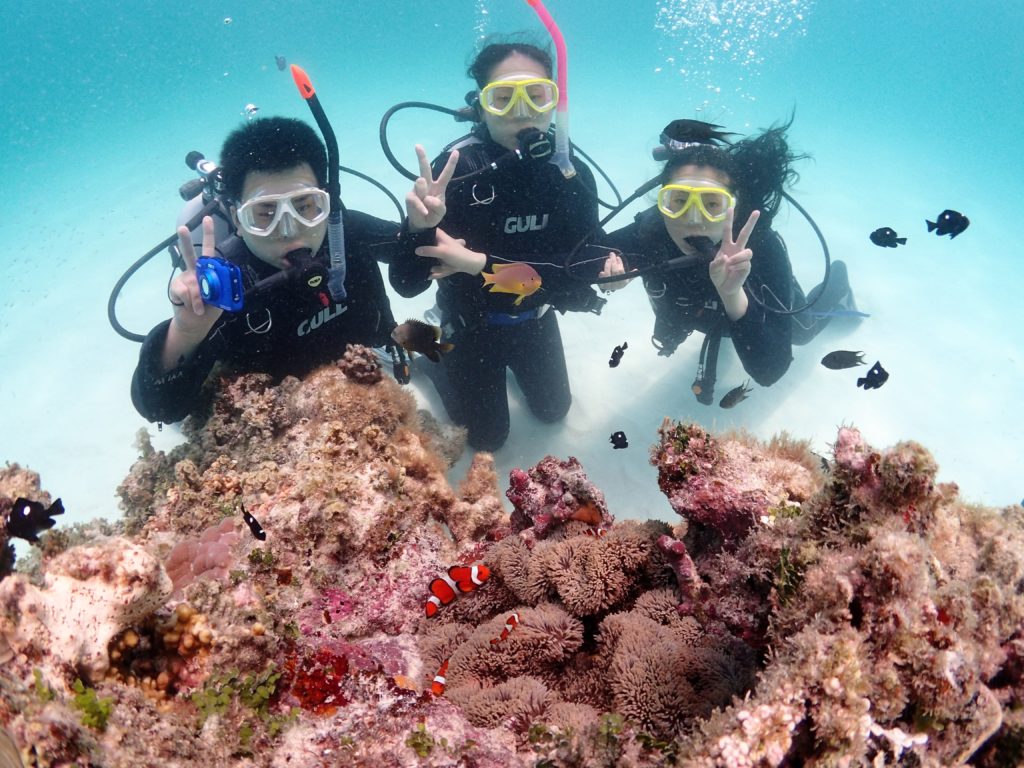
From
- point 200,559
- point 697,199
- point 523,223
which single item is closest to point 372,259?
point 523,223

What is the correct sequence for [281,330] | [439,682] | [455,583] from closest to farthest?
[439,682] → [455,583] → [281,330]

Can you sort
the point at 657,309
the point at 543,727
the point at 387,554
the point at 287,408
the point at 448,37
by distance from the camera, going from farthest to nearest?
the point at 448,37 < the point at 657,309 < the point at 287,408 < the point at 387,554 < the point at 543,727

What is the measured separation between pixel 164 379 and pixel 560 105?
4308 millimetres

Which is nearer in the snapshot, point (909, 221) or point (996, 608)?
point (996, 608)

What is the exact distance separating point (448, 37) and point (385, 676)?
229 feet

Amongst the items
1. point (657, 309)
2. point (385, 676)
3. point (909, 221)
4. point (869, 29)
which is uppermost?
point (385, 676)

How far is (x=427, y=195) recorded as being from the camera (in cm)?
436

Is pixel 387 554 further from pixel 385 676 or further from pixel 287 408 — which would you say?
pixel 287 408

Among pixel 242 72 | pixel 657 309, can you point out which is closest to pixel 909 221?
pixel 657 309

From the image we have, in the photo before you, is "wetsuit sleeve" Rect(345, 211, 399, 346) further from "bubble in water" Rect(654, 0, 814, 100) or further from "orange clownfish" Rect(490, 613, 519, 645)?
"bubble in water" Rect(654, 0, 814, 100)

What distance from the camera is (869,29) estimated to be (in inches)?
2581

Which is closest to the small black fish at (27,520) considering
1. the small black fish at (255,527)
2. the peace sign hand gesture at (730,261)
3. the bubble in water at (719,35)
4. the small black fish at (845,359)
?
the small black fish at (255,527)

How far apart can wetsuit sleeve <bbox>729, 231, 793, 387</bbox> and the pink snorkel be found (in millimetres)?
2266

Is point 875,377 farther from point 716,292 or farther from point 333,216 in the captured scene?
point 333,216
